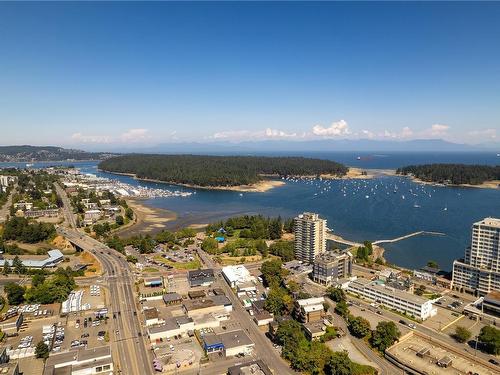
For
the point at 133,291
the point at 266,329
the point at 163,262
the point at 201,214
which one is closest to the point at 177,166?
the point at 201,214

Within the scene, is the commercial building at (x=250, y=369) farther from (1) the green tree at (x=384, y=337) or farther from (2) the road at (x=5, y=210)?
(2) the road at (x=5, y=210)

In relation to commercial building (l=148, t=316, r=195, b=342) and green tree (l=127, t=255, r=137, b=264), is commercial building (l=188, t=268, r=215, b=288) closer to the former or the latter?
commercial building (l=148, t=316, r=195, b=342)

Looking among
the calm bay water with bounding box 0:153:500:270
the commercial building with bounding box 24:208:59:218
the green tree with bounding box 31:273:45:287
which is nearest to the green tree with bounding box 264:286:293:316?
the calm bay water with bounding box 0:153:500:270

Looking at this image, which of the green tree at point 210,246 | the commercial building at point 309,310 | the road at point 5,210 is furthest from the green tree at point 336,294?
the road at point 5,210

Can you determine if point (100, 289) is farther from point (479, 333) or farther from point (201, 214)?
point (201, 214)

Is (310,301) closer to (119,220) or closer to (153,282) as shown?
(153,282)

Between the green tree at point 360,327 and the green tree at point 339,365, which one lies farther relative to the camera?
the green tree at point 360,327
